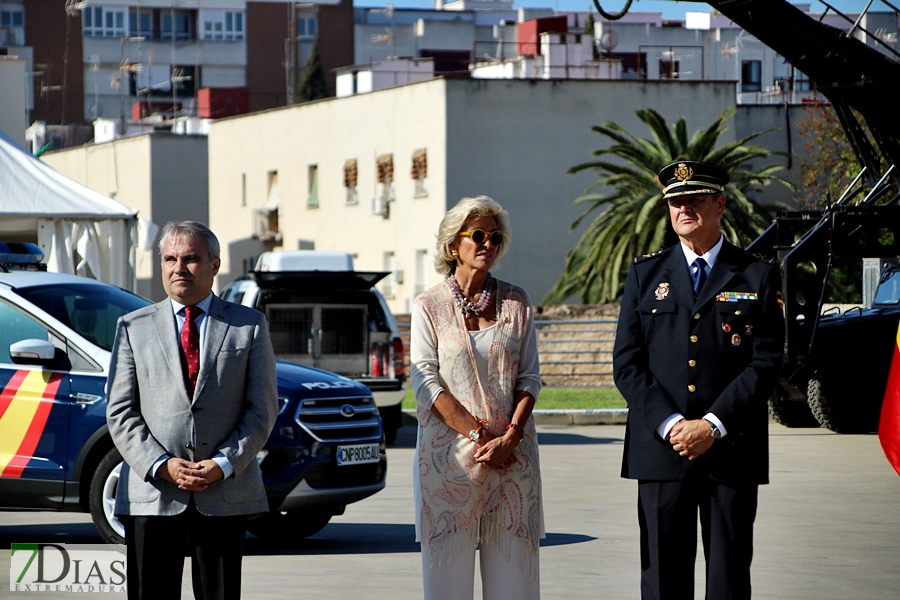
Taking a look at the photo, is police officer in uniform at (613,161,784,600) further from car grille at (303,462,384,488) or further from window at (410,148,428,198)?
window at (410,148,428,198)

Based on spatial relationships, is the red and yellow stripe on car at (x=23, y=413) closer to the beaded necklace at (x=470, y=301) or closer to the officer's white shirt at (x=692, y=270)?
the beaded necklace at (x=470, y=301)

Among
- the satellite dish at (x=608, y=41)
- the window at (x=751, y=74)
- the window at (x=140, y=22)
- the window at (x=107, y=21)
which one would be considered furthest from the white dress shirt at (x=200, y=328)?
the window at (x=140, y=22)

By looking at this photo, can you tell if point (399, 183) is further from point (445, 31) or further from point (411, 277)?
point (445, 31)

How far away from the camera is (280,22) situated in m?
75.2

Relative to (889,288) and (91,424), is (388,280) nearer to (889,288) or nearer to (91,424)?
(889,288)

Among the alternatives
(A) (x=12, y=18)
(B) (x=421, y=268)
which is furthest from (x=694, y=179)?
(A) (x=12, y=18)

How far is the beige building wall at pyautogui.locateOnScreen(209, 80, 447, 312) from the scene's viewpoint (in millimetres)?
44094

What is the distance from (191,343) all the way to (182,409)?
0.25m

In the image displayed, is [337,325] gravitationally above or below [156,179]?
below

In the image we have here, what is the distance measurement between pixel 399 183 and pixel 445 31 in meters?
27.3

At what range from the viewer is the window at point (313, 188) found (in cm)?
5019

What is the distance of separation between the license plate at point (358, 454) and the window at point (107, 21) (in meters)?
69.0

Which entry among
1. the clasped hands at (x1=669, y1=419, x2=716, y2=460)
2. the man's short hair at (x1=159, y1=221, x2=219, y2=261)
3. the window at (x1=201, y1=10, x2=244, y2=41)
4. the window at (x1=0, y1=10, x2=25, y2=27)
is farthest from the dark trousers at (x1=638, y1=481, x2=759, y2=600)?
the window at (x1=201, y1=10, x2=244, y2=41)

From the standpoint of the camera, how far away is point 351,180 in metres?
47.9
